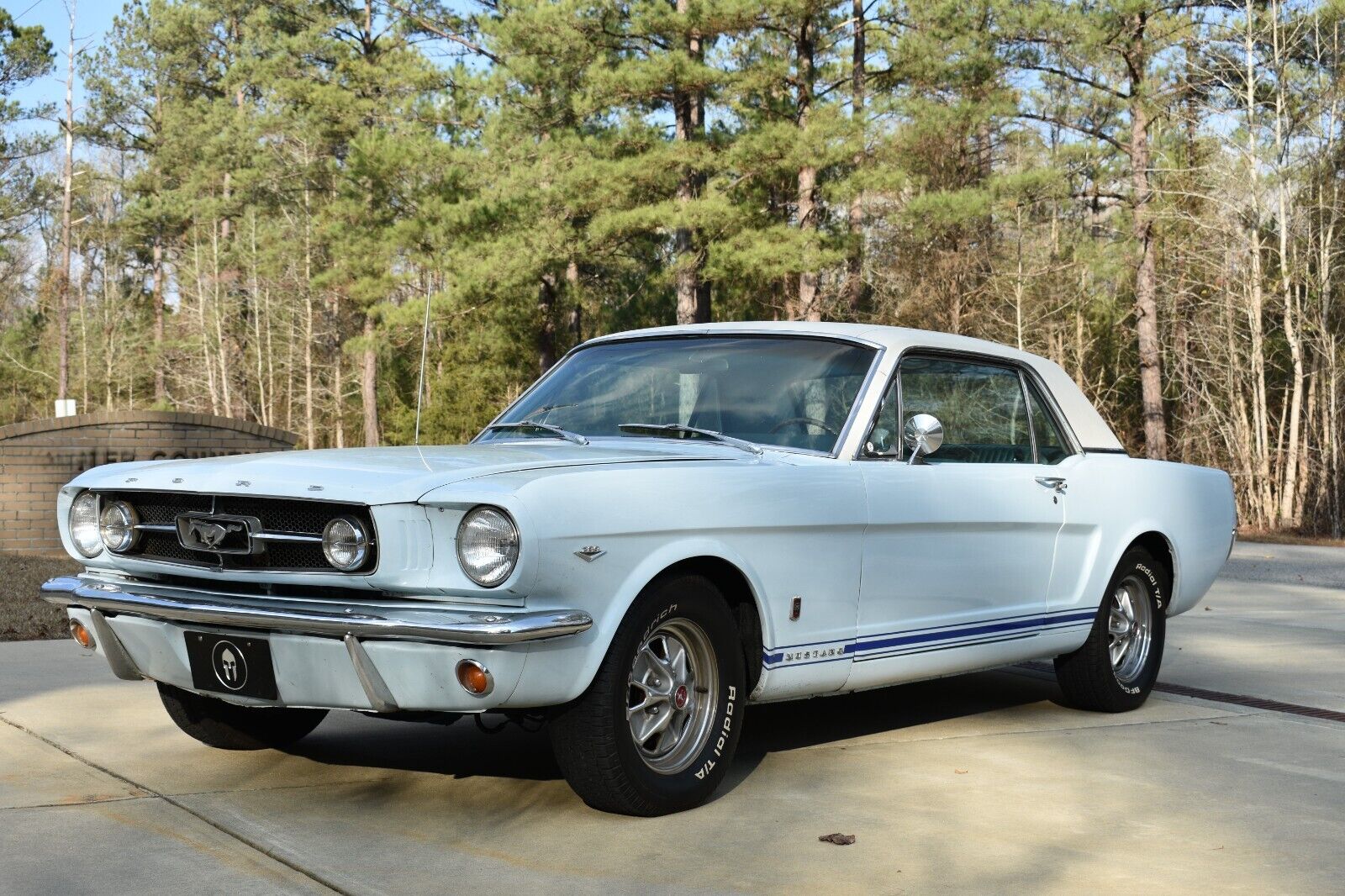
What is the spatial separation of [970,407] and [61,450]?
12341 millimetres

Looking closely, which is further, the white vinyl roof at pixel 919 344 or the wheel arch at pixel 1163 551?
the wheel arch at pixel 1163 551

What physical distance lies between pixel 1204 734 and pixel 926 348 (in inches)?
75.6

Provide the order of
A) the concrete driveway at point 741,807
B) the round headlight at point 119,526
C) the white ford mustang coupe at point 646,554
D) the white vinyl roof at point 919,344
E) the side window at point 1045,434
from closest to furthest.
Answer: the concrete driveway at point 741,807, the white ford mustang coupe at point 646,554, the round headlight at point 119,526, the white vinyl roof at point 919,344, the side window at point 1045,434

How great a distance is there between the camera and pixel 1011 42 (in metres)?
28.7

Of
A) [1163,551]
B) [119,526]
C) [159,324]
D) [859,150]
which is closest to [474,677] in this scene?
[119,526]

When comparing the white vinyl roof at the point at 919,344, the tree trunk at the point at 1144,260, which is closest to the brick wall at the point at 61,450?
the white vinyl roof at the point at 919,344

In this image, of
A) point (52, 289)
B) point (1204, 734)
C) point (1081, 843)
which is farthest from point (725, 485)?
point (52, 289)

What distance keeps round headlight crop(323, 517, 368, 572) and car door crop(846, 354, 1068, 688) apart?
1790 mm

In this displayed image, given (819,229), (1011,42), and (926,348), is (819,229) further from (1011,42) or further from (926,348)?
(926,348)

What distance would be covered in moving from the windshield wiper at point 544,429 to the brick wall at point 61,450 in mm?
10468

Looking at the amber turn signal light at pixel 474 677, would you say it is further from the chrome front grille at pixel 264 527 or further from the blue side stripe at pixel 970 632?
the blue side stripe at pixel 970 632

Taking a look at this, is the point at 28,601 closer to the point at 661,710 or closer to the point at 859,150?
the point at 661,710

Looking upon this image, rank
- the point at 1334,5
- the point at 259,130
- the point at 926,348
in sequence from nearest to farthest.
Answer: the point at 926,348
the point at 1334,5
the point at 259,130

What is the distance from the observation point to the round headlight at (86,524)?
197 inches
